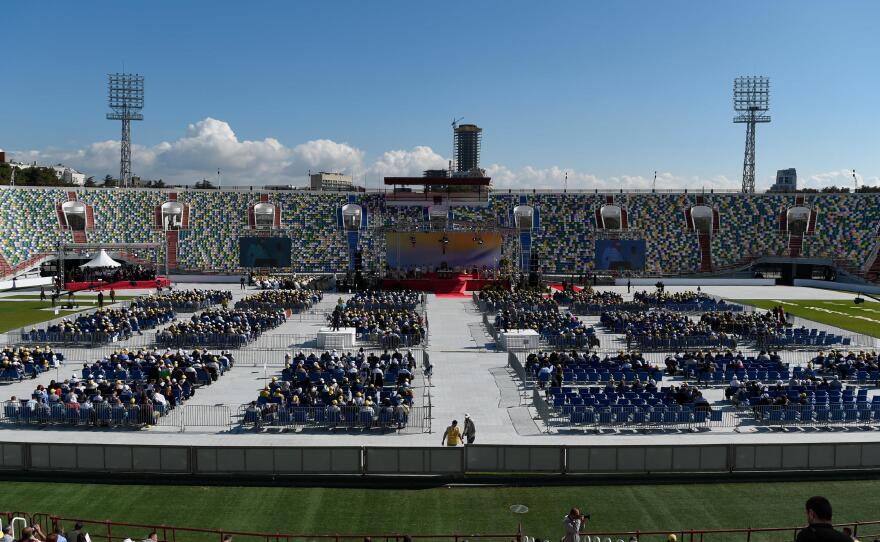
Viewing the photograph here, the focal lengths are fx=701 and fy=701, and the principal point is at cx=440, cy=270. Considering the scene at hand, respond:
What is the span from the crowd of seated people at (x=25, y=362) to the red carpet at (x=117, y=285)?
29273 mm

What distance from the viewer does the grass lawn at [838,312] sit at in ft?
131

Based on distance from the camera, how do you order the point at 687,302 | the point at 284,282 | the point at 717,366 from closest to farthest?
the point at 717,366 → the point at 687,302 → the point at 284,282

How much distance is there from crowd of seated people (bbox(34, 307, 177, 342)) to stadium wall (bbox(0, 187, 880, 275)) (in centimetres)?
2855

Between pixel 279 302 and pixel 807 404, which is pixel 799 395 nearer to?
pixel 807 404

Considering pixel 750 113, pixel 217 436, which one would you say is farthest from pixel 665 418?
pixel 750 113

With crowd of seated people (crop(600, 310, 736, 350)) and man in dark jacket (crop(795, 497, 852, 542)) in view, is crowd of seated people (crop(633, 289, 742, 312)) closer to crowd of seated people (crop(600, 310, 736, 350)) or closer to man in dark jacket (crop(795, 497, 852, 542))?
crowd of seated people (crop(600, 310, 736, 350))

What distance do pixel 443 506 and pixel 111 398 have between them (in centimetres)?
1110

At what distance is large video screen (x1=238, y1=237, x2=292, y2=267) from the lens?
68.8 m

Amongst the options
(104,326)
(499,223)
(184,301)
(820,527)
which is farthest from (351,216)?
(820,527)

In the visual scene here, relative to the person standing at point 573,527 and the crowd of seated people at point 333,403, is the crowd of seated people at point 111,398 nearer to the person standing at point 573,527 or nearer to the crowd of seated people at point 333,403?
the crowd of seated people at point 333,403

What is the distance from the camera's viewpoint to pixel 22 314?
4300 cm

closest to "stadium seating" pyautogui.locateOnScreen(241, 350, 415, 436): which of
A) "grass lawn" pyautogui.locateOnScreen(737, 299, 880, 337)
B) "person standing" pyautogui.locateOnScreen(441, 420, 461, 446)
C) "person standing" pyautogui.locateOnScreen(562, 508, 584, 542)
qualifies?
"person standing" pyautogui.locateOnScreen(441, 420, 461, 446)

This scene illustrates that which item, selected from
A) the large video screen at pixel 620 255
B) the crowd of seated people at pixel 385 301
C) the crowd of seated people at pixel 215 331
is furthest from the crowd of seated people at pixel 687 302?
the crowd of seated people at pixel 215 331

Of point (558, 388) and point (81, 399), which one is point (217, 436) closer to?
point (81, 399)
